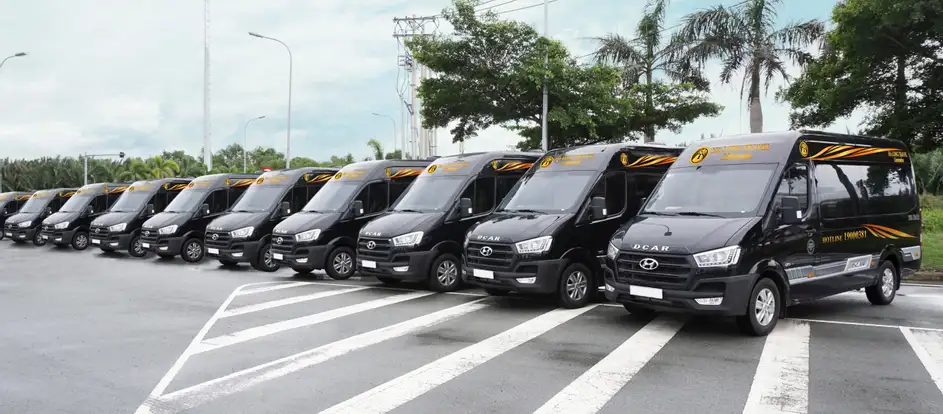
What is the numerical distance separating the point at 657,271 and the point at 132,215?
17.1 metres

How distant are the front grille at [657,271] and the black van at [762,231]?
0.01m

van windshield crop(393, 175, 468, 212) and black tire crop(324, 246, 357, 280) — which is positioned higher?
van windshield crop(393, 175, 468, 212)

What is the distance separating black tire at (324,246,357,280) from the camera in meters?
14.4

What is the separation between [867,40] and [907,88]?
196 centimetres

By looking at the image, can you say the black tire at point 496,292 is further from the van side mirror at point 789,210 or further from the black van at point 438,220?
the van side mirror at point 789,210

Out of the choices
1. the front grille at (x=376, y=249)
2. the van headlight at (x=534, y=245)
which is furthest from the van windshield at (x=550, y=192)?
the front grille at (x=376, y=249)

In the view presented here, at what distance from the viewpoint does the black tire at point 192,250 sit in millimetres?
18703

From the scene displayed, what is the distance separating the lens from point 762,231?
27.6 feet

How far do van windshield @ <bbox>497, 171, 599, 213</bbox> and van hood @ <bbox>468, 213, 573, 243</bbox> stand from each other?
0.26 meters

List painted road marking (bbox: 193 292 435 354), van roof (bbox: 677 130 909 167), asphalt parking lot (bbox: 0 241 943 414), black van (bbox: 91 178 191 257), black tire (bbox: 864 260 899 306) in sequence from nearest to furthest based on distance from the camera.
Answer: asphalt parking lot (bbox: 0 241 943 414), painted road marking (bbox: 193 292 435 354), van roof (bbox: 677 130 909 167), black tire (bbox: 864 260 899 306), black van (bbox: 91 178 191 257)

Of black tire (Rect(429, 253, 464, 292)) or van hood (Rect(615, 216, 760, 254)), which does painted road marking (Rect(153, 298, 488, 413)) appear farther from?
van hood (Rect(615, 216, 760, 254))

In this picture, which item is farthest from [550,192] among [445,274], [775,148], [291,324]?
[291,324]

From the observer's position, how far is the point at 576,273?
420 inches

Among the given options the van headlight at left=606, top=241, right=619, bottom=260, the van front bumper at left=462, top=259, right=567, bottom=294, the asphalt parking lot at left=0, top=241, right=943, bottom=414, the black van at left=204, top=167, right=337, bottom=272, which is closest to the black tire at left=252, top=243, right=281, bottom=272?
the black van at left=204, top=167, right=337, bottom=272
